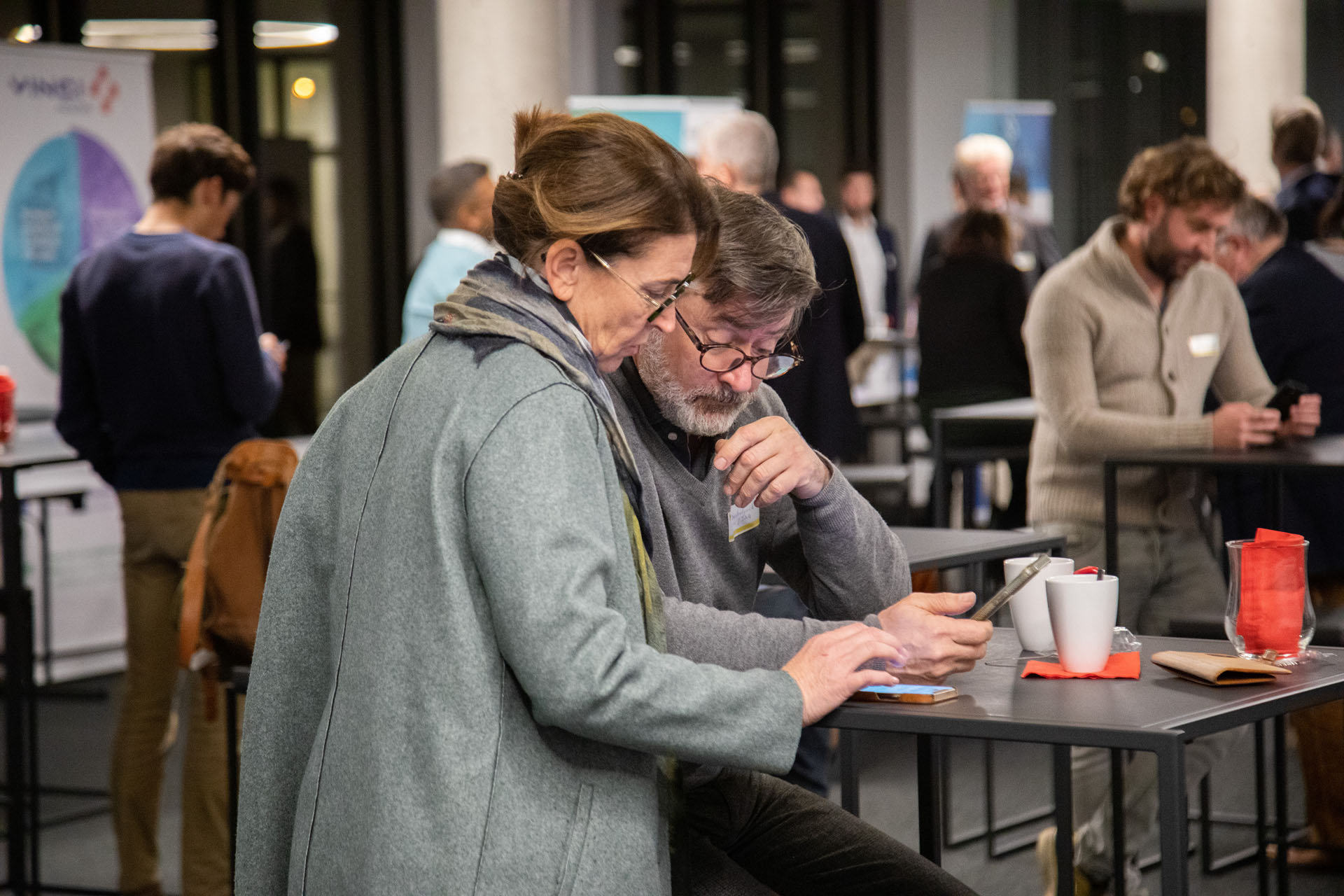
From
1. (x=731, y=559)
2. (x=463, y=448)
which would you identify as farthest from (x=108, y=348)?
(x=463, y=448)

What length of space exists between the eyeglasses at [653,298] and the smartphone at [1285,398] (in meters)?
2.22

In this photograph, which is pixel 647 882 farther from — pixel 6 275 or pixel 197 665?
pixel 6 275

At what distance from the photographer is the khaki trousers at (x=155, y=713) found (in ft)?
10.4

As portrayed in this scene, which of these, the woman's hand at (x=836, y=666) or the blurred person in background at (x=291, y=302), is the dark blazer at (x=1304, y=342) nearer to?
the woman's hand at (x=836, y=666)

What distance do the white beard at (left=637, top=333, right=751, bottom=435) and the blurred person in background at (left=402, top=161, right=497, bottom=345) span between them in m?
2.30

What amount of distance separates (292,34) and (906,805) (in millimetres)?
5106

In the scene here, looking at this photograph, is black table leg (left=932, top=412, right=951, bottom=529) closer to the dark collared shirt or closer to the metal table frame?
the metal table frame

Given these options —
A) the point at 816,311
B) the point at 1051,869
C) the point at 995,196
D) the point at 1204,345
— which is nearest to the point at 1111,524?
the point at 1204,345

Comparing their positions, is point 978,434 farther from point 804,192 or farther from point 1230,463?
point 804,192

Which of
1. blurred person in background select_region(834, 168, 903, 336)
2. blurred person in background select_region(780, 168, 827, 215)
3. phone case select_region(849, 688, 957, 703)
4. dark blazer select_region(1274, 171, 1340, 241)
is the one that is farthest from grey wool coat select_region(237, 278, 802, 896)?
blurred person in background select_region(834, 168, 903, 336)

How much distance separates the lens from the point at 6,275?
5242mm

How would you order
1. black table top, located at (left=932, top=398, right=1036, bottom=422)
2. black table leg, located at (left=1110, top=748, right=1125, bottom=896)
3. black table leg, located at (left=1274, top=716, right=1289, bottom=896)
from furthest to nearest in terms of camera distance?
1. black table top, located at (left=932, top=398, right=1036, bottom=422)
2. black table leg, located at (left=1274, top=716, right=1289, bottom=896)
3. black table leg, located at (left=1110, top=748, right=1125, bottom=896)

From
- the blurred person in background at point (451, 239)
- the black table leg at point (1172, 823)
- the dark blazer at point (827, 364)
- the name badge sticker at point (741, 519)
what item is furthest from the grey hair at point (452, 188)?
the black table leg at point (1172, 823)

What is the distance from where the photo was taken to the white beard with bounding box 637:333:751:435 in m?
1.95
